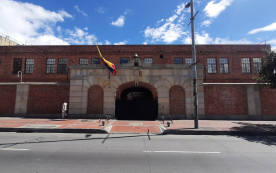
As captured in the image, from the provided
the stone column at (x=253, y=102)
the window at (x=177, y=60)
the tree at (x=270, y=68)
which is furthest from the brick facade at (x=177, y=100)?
the tree at (x=270, y=68)

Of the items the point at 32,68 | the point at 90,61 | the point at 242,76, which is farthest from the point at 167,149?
the point at 32,68

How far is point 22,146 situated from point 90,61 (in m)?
17.8

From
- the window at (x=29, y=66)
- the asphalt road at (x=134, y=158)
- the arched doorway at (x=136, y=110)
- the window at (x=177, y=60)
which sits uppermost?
the window at (x=177, y=60)

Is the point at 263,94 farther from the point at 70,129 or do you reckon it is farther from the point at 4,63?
the point at 4,63

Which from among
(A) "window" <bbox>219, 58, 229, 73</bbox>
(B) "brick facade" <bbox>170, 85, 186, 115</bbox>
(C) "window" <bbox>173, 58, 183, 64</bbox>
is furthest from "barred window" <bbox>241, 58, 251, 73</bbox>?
(B) "brick facade" <bbox>170, 85, 186, 115</bbox>

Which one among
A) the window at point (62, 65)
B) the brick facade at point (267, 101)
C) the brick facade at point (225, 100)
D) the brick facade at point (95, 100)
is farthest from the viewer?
the window at point (62, 65)

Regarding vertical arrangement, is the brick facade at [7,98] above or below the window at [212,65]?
below

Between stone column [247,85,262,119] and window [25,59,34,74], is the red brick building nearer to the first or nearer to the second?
stone column [247,85,262,119]

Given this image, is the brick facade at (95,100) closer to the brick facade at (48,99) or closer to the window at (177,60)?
the brick facade at (48,99)

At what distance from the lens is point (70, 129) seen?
1045 cm

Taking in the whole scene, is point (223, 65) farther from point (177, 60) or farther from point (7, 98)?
point (7, 98)

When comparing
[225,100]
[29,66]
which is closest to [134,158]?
[225,100]

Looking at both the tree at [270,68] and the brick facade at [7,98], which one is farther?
the brick facade at [7,98]

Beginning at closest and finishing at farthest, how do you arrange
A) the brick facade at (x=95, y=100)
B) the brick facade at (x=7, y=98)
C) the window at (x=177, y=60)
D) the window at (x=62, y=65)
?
the brick facade at (x=95, y=100) → the brick facade at (x=7, y=98) → the window at (x=62, y=65) → the window at (x=177, y=60)
